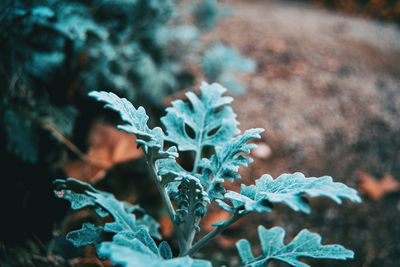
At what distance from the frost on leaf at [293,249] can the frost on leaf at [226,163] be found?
0.55 ft

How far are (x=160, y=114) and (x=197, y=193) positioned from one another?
1.19 metres

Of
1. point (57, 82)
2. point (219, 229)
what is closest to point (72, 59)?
point (57, 82)

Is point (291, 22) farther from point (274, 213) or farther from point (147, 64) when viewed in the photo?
point (274, 213)

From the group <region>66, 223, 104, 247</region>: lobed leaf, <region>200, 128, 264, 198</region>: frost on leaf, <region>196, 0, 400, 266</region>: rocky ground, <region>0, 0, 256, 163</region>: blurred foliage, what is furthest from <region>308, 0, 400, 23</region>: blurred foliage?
<region>66, 223, 104, 247</region>: lobed leaf

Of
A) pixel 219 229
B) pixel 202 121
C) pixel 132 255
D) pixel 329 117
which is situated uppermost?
pixel 329 117

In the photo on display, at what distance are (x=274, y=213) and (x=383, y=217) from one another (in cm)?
57

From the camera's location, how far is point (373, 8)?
4102 millimetres

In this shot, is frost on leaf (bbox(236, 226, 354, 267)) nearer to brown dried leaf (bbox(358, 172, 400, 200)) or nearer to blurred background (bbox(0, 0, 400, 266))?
blurred background (bbox(0, 0, 400, 266))

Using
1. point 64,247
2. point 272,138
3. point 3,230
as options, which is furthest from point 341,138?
point 3,230

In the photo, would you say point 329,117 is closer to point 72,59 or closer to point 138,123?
point 72,59

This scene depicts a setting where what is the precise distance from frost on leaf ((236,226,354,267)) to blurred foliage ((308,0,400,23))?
420 centimetres

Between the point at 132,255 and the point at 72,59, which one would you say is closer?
the point at 132,255

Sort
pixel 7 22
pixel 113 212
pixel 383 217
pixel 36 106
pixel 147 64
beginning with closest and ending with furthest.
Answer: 1. pixel 113 212
2. pixel 7 22
3. pixel 36 106
4. pixel 383 217
5. pixel 147 64

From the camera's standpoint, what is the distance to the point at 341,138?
82.7 inches
